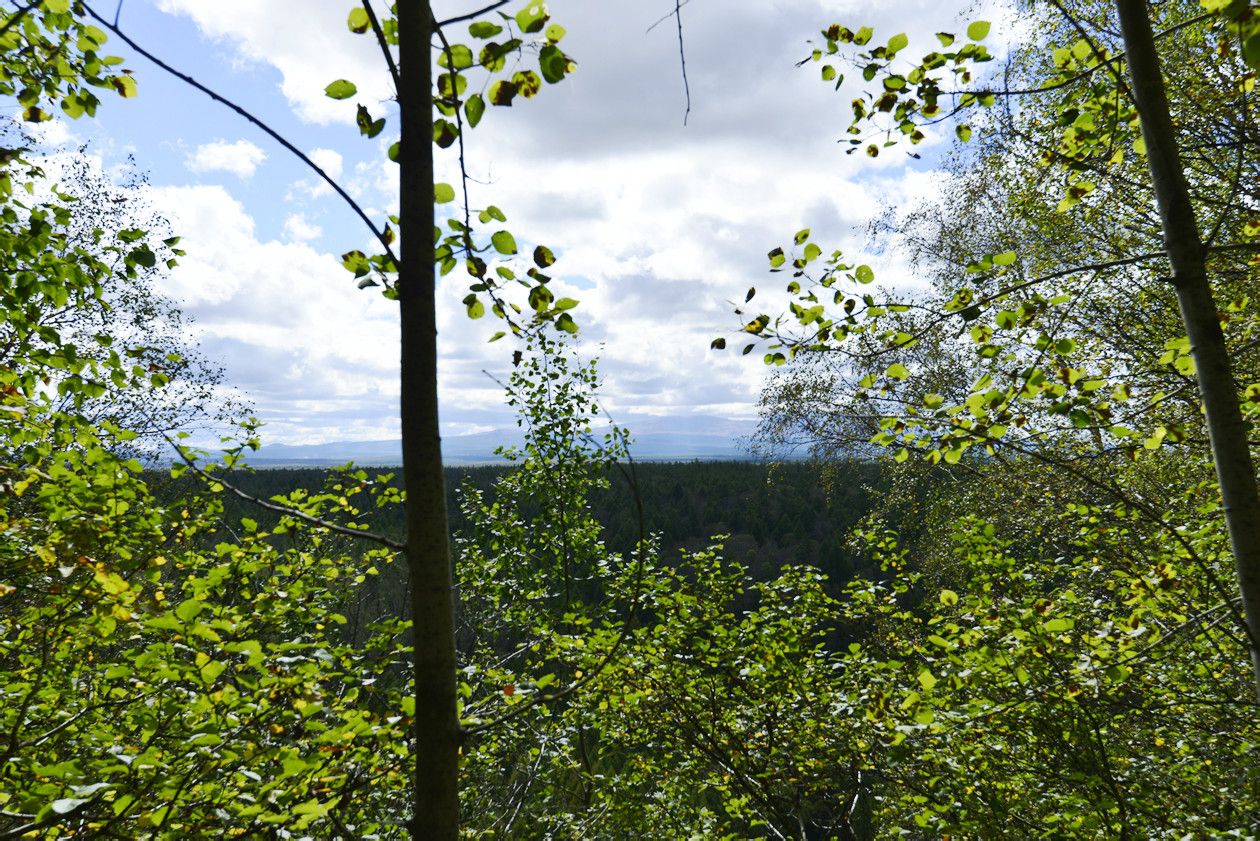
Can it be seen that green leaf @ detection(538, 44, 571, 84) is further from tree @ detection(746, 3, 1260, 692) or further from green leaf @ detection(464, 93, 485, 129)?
tree @ detection(746, 3, 1260, 692)

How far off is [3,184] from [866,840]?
25.5 m

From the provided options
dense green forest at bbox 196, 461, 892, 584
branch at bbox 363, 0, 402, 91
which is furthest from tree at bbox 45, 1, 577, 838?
dense green forest at bbox 196, 461, 892, 584

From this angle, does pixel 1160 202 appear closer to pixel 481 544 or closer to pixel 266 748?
pixel 266 748

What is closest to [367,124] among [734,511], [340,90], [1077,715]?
[340,90]

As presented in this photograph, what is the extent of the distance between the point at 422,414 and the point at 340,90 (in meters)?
0.80

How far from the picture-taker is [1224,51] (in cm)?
251

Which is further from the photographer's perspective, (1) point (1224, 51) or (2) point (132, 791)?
(1) point (1224, 51)

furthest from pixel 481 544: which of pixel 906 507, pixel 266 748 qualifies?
pixel 906 507

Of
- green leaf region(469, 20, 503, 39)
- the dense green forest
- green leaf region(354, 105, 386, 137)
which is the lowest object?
the dense green forest

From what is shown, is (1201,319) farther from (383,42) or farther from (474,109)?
(383,42)

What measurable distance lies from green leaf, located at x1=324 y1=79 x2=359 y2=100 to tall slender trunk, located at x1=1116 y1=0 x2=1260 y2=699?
2.27m

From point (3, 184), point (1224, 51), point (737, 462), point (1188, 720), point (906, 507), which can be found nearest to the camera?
point (1224, 51)

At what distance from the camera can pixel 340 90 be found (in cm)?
151

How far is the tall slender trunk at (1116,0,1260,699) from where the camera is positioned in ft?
6.11
